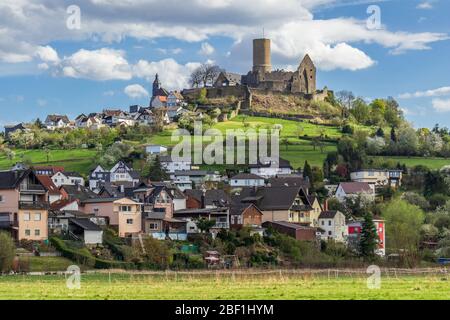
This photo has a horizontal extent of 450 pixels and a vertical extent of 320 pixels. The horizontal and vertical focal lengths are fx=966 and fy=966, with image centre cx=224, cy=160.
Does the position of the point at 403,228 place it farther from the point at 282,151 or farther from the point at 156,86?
the point at 156,86

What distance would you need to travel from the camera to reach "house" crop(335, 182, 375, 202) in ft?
295

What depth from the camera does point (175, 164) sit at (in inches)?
4124

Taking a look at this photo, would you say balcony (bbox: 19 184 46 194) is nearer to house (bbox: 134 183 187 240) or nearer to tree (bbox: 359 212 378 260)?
house (bbox: 134 183 187 240)

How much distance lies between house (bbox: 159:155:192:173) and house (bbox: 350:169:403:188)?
58.6ft

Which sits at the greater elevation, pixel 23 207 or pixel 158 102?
pixel 158 102

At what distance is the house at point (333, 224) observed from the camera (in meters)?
75.0

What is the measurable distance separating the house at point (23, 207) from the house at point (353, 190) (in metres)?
37.8

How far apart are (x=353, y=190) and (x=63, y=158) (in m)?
38.3

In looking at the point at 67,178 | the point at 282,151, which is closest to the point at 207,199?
the point at 67,178

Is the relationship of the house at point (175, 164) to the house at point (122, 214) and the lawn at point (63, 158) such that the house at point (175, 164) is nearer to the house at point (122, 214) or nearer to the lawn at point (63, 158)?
the lawn at point (63, 158)

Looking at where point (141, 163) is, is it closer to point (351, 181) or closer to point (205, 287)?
point (351, 181)

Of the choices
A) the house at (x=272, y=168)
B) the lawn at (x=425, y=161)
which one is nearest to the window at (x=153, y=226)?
the house at (x=272, y=168)

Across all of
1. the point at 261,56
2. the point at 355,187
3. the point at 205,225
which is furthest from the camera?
the point at 261,56
